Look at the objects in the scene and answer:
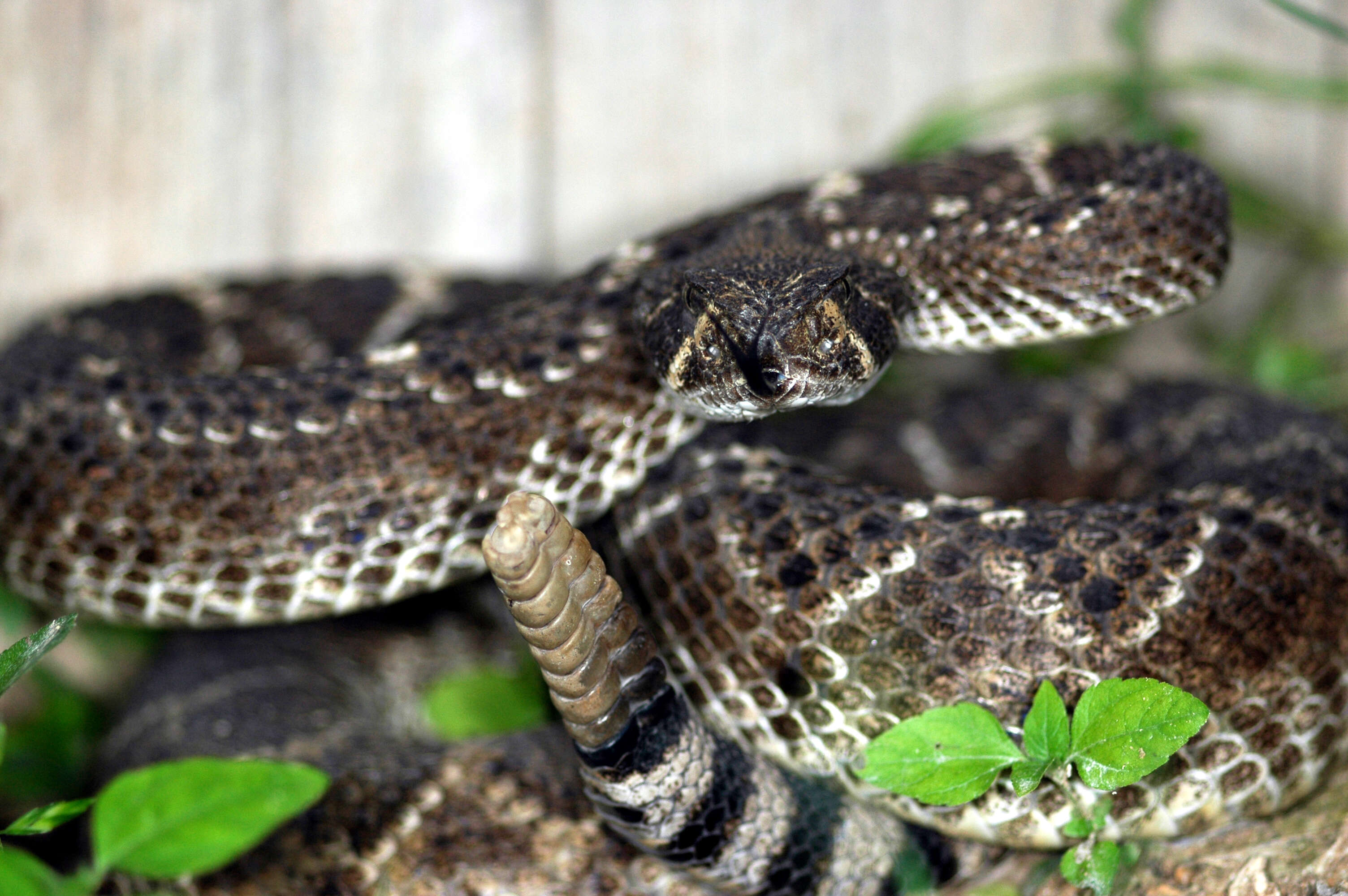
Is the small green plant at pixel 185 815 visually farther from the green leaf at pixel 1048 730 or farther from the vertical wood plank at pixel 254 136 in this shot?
the vertical wood plank at pixel 254 136

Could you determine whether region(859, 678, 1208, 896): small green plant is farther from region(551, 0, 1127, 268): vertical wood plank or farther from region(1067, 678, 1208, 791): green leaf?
region(551, 0, 1127, 268): vertical wood plank

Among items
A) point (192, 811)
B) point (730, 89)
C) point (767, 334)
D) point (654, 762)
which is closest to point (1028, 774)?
point (654, 762)

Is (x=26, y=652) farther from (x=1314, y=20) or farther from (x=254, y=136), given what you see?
(x=1314, y=20)

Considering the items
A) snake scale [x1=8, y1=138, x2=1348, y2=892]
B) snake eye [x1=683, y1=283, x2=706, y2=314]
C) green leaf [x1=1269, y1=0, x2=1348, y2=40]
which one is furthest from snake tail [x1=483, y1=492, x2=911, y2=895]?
green leaf [x1=1269, y1=0, x2=1348, y2=40]

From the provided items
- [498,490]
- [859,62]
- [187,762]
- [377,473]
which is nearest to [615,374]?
[498,490]

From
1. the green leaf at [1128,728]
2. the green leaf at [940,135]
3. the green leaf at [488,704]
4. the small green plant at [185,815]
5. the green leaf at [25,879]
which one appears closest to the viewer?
the green leaf at [25,879]

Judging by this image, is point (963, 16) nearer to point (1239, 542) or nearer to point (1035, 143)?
point (1035, 143)

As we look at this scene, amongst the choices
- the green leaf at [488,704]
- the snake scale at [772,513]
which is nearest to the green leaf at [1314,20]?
the snake scale at [772,513]
